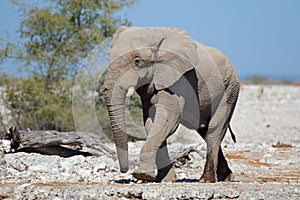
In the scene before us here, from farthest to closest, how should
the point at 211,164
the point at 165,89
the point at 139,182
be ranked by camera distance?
the point at 211,164, the point at 139,182, the point at 165,89

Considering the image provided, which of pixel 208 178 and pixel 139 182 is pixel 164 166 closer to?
pixel 139 182

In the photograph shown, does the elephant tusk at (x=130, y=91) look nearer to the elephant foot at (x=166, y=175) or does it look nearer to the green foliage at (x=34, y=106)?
the elephant foot at (x=166, y=175)

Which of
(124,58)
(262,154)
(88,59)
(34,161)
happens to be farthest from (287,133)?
(124,58)

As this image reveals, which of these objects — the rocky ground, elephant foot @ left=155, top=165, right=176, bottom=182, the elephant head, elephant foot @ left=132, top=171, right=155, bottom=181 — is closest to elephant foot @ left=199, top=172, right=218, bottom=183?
the rocky ground

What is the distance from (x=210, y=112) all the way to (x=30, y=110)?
41.3 feet

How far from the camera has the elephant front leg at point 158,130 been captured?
29.9 ft

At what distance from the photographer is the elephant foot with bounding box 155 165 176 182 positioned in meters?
9.88

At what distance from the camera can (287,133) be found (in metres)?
28.0

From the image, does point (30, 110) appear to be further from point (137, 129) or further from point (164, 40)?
point (164, 40)

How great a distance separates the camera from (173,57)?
31.6ft

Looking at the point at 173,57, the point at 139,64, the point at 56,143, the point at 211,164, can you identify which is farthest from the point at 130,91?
the point at 56,143

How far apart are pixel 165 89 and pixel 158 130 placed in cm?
58

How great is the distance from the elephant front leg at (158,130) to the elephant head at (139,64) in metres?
0.20

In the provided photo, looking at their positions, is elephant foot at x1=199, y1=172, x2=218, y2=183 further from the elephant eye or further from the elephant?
the elephant eye
